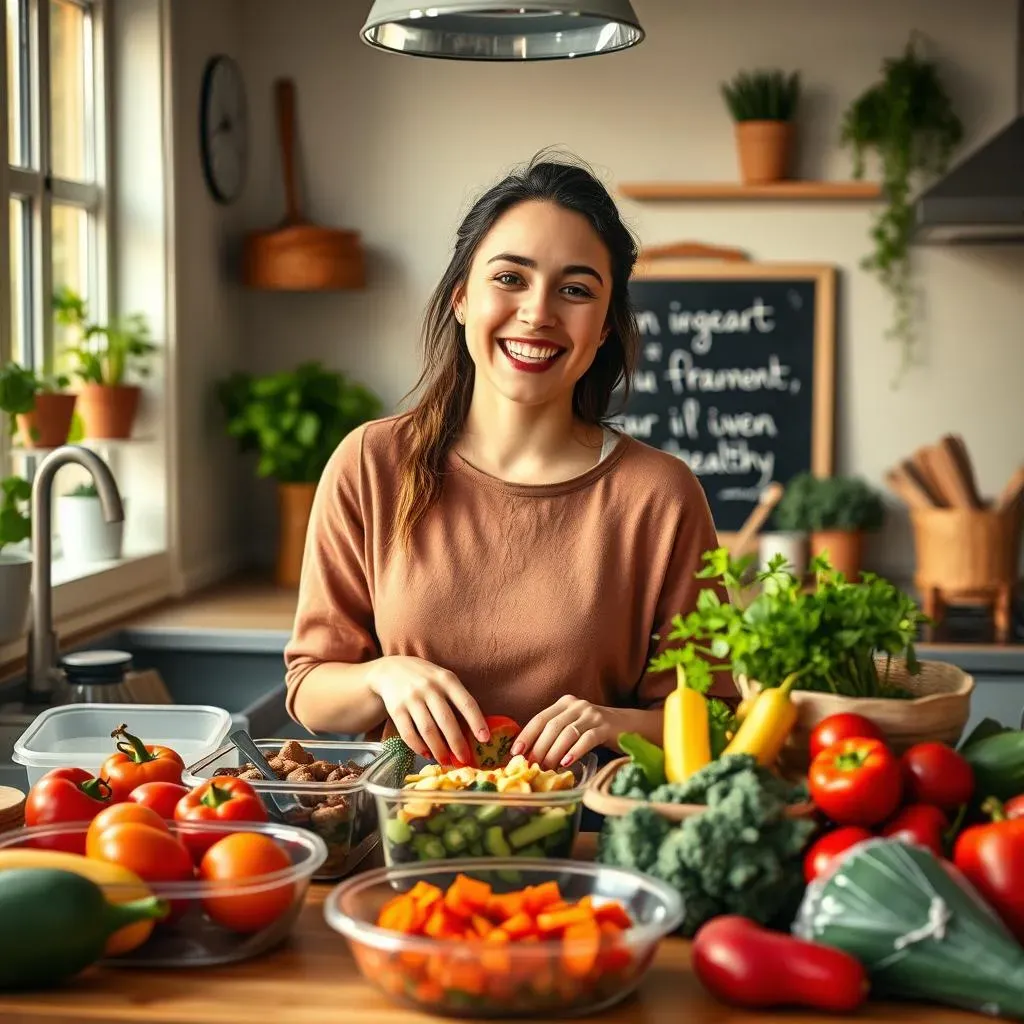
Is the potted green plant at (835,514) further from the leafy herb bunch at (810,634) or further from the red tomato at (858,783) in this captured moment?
the red tomato at (858,783)

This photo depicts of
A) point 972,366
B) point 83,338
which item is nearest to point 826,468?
point 972,366

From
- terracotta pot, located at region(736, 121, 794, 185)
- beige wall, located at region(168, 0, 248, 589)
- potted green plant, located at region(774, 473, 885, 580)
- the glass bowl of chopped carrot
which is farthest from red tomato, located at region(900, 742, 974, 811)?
terracotta pot, located at region(736, 121, 794, 185)

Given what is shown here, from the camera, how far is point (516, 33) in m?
1.71

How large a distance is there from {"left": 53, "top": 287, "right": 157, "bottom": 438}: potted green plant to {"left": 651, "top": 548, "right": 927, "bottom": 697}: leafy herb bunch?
2.09m

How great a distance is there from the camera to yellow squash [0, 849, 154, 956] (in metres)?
1.11

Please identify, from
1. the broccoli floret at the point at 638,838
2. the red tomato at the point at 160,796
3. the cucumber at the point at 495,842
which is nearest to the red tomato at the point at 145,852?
the red tomato at the point at 160,796

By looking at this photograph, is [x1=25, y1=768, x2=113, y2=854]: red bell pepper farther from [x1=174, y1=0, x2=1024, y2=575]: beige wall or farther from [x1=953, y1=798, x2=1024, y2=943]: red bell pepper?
[x1=174, y1=0, x2=1024, y2=575]: beige wall

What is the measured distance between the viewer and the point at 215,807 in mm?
1239

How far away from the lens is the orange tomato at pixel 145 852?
1148 mm

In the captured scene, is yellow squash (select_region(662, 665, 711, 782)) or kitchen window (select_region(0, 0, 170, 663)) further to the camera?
kitchen window (select_region(0, 0, 170, 663))

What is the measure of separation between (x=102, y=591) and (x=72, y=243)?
2.50ft

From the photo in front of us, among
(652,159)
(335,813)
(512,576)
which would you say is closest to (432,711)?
(335,813)

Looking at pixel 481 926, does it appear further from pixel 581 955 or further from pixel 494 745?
pixel 494 745

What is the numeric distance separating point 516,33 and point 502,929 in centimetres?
106
